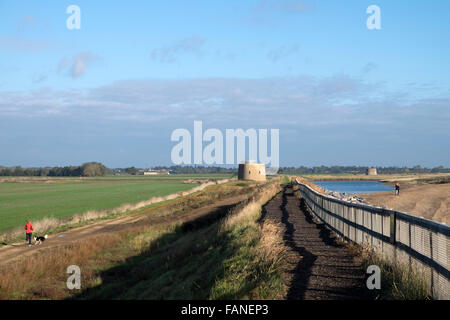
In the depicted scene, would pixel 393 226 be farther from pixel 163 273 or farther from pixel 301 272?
pixel 163 273

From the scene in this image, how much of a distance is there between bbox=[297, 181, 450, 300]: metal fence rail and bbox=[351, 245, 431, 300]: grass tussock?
4.7 inches

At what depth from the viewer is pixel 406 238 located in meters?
8.48

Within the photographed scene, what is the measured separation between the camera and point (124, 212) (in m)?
46.7

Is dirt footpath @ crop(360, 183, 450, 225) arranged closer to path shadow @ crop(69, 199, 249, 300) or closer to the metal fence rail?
path shadow @ crop(69, 199, 249, 300)

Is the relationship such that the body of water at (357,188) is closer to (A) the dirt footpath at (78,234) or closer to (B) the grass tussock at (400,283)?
(A) the dirt footpath at (78,234)

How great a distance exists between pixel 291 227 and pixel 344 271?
8.70 metres

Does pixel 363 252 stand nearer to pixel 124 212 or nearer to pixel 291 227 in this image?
pixel 291 227

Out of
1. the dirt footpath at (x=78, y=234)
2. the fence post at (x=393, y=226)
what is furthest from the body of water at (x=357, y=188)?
the fence post at (x=393, y=226)

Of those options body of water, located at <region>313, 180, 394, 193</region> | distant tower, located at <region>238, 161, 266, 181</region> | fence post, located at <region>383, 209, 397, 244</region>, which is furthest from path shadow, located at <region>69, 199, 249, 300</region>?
distant tower, located at <region>238, 161, 266, 181</region>

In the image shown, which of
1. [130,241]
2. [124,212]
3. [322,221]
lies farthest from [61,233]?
[322,221]

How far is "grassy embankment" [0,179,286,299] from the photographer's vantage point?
9.16 meters
